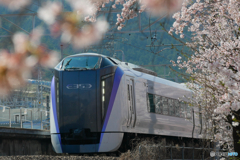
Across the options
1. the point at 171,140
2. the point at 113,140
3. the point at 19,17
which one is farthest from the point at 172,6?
the point at 171,140

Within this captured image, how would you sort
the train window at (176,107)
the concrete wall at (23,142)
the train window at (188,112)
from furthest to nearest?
1. the train window at (188,112)
2. the train window at (176,107)
3. the concrete wall at (23,142)

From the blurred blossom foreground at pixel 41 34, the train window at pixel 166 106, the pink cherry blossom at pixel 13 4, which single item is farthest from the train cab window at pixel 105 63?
the pink cherry blossom at pixel 13 4

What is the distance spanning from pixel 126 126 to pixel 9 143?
144 inches

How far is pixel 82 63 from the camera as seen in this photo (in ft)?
38.2

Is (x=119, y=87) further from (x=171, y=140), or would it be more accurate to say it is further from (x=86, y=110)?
(x=171, y=140)

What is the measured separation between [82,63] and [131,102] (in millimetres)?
2075

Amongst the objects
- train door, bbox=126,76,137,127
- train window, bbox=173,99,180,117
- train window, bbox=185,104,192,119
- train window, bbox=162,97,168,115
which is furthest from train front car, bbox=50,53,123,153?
train window, bbox=185,104,192,119

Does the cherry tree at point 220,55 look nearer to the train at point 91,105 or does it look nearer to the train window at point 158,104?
the train window at point 158,104

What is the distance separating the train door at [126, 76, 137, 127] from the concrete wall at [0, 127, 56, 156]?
343 cm

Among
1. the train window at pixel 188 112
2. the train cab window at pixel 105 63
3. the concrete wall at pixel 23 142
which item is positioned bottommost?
the concrete wall at pixel 23 142

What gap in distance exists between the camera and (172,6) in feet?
7.66

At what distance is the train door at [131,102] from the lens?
12.0 meters

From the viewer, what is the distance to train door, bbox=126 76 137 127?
12.0 meters

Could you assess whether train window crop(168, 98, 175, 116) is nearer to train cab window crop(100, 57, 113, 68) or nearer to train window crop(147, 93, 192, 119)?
train window crop(147, 93, 192, 119)
